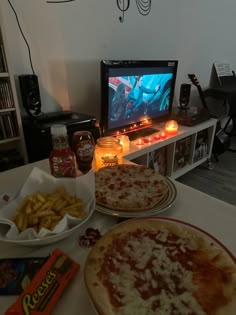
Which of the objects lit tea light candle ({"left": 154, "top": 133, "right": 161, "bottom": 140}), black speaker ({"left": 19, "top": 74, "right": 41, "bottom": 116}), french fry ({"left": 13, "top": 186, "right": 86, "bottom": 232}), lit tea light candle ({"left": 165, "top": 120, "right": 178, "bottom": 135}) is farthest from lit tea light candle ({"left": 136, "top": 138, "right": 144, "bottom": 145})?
french fry ({"left": 13, "top": 186, "right": 86, "bottom": 232})

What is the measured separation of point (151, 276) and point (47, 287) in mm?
193

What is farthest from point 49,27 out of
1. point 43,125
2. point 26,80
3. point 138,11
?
point 138,11

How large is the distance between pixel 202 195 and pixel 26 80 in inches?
42.0

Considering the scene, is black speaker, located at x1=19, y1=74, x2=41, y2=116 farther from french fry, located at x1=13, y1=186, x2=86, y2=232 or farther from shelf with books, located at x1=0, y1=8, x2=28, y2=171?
french fry, located at x1=13, y1=186, x2=86, y2=232

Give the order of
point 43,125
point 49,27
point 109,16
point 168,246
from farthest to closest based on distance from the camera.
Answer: point 109,16 → point 49,27 → point 43,125 → point 168,246

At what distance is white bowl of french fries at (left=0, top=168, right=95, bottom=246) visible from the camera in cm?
50

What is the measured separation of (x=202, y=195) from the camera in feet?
2.32

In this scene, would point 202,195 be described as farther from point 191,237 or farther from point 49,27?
point 49,27

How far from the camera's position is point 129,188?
679 millimetres

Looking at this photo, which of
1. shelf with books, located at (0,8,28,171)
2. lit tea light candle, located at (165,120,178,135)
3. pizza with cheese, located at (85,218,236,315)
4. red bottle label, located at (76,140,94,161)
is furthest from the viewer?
lit tea light candle, located at (165,120,178,135)

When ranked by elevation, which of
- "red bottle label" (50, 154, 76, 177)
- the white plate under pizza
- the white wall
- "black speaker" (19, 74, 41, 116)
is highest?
the white wall

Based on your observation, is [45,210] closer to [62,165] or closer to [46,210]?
[46,210]

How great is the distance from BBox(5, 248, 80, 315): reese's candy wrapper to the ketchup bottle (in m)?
0.26

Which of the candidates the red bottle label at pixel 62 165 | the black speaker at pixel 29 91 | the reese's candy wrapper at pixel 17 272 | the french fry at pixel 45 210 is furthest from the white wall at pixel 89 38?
the reese's candy wrapper at pixel 17 272
